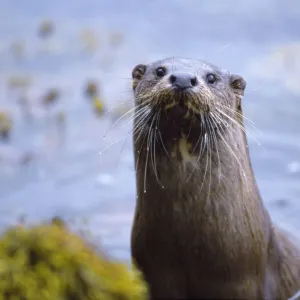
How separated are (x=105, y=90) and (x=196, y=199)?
5220 millimetres

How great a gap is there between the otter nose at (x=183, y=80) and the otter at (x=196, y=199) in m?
0.17

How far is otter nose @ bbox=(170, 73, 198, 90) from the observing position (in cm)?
483

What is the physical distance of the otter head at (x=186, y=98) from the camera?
487 centimetres

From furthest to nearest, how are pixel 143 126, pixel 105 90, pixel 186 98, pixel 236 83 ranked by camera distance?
pixel 105 90 → pixel 236 83 → pixel 143 126 → pixel 186 98

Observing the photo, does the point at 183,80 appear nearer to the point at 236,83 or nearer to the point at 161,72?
the point at 161,72

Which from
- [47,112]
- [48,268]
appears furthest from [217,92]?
[47,112]

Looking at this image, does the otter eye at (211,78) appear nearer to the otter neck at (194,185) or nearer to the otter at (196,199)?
the otter at (196,199)

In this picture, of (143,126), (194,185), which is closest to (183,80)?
(143,126)

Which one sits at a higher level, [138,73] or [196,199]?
[138,73]

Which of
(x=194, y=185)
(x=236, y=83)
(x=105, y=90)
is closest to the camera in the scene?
(x=194, y=185)

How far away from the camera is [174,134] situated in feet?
16.8

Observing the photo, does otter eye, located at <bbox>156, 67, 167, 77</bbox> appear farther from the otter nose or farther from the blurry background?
the blurry background

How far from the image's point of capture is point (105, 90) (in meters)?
10.4

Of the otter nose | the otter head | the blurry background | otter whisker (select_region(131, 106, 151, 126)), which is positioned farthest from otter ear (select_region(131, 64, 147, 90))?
the blurry background
